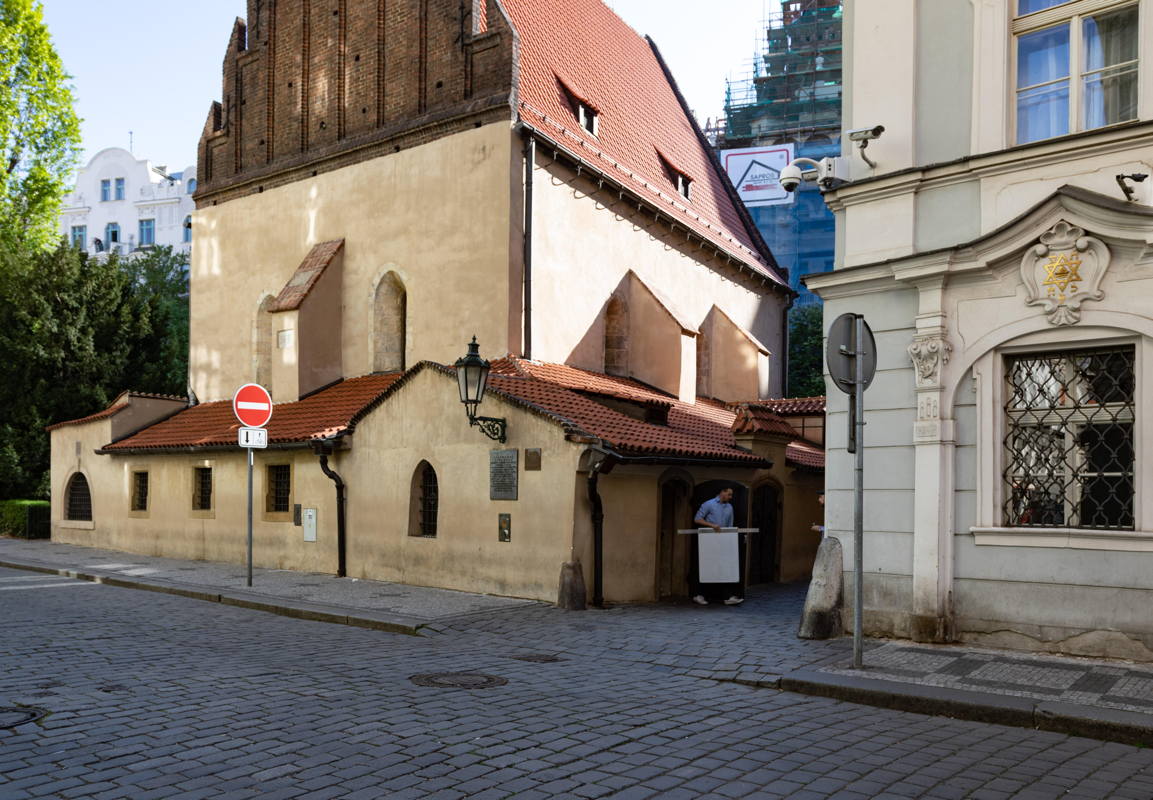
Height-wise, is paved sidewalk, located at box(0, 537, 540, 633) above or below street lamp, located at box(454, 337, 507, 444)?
below

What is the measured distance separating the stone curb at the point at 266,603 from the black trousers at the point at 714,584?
4.61 metres

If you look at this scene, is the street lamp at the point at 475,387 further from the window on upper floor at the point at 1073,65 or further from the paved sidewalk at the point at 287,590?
the window on upper floor at the point at 1073,65

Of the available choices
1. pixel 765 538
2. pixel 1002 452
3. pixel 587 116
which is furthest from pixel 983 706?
pixel 587 116

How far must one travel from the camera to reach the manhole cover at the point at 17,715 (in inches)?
246

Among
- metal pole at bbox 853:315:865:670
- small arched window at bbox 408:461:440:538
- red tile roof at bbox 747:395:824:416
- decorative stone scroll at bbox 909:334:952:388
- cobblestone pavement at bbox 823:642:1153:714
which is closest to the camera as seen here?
cobblestone pavement at bbox 823:642:1153:714

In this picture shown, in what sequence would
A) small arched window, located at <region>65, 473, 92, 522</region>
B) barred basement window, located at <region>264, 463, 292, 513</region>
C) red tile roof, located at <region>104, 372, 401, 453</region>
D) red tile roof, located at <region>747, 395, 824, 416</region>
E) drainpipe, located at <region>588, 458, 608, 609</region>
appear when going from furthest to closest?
small arched window, located at <region>65, 473, 92, 522</region>
red tile roof, located at <region>747, 395, 824, 416</region>
barred basement window, located at <region>264, 463, 292, 513</region>
red tile roof, located at <region>104, 372, 401, 453</region>
drainpipe, located at <region>588, 458, 608, 609</region>

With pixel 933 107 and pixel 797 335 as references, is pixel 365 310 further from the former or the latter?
pixel 797 335

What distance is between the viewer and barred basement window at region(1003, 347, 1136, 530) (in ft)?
29.8

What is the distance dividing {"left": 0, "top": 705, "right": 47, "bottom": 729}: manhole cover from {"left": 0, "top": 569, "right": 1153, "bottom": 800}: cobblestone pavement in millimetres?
110

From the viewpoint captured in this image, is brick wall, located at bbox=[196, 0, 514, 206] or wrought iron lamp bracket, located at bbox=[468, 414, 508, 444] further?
brick wall, located at bbox=[196, 0, 514, 206]

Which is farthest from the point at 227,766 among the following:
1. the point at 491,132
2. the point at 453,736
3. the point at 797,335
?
the point at 797,335

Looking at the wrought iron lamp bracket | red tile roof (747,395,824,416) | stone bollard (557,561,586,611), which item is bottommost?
stone bollard (557,561,586,611)

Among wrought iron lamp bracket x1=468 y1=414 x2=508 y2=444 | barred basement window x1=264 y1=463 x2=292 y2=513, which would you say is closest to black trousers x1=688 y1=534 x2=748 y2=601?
wrought iron lamp bracket x1=468 y1=414 x2=508 y2=444

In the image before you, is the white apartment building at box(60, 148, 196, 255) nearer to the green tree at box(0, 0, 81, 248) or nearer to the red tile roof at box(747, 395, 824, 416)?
the green tree at box(0, 0, 81, 248)
